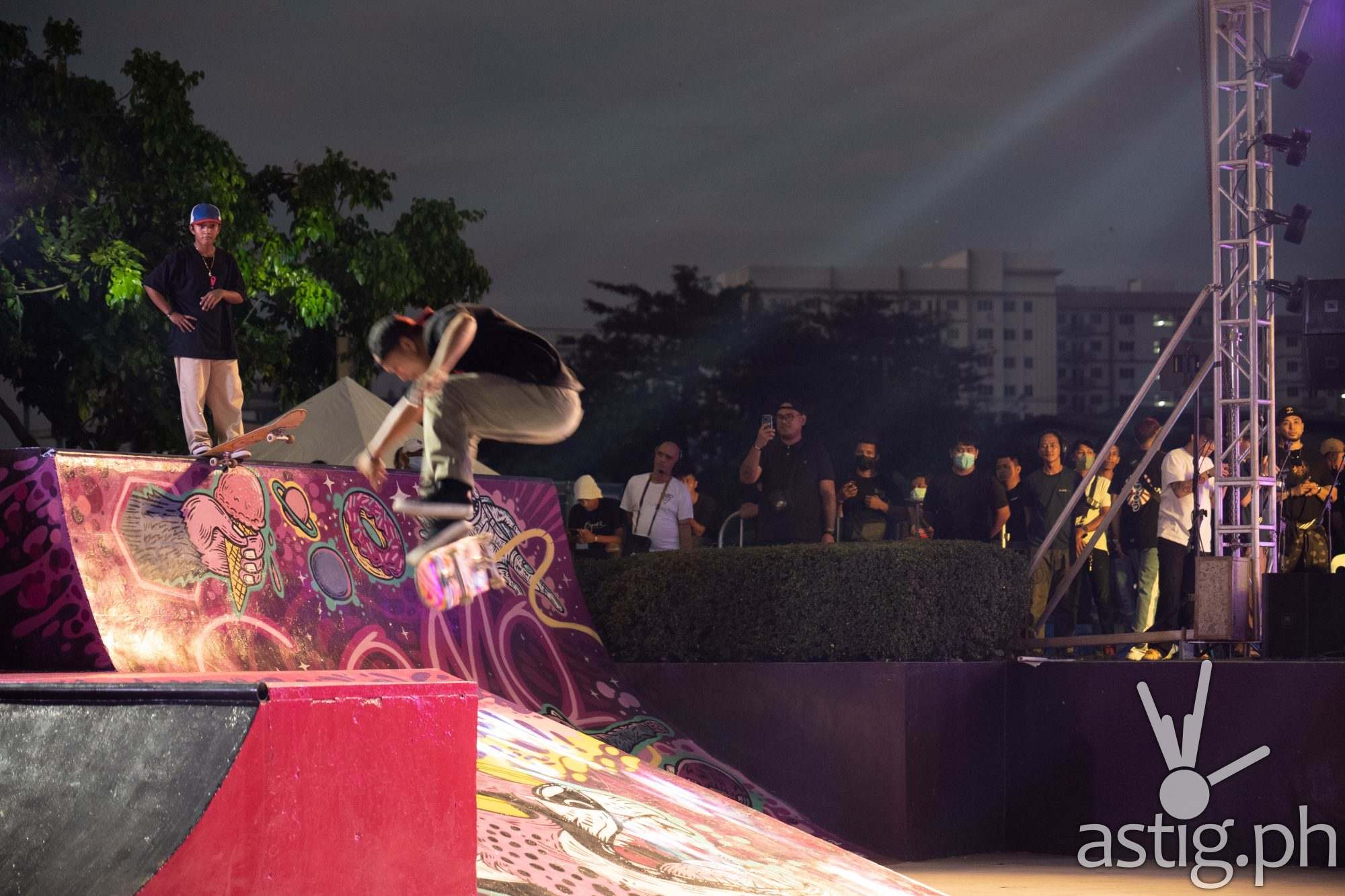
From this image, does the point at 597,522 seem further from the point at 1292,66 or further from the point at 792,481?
the point at 1292,66

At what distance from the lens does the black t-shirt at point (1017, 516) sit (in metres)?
12.0

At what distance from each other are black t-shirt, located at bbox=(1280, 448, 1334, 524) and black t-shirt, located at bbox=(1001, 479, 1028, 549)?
6.71ft

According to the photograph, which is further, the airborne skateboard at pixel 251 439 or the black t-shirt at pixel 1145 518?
the black t-shirt at pixel 1145 518

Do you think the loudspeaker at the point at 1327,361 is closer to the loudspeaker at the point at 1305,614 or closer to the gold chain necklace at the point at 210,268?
the loudspeaker at the point at 1305,614

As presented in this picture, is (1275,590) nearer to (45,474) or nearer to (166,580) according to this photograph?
(166,580)

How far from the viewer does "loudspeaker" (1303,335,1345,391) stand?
11.6 meters

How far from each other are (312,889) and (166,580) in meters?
3.17

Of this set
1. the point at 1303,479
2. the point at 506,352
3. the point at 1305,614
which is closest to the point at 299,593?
the point at 506,352

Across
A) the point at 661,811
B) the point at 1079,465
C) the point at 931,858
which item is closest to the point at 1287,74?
the point at 1079,465

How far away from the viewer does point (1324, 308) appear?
11.3 m

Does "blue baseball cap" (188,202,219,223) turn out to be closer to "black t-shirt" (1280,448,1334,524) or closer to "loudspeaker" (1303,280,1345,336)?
"loudspeaker" (1303,280,1345,336)

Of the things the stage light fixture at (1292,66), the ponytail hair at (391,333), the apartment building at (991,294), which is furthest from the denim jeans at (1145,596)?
the apartment building at (991,294)

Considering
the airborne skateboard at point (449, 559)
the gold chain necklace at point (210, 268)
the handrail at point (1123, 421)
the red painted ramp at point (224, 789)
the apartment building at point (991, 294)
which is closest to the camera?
the red painted ramp at point (224, 789)

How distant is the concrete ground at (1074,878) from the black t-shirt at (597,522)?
4382mm
